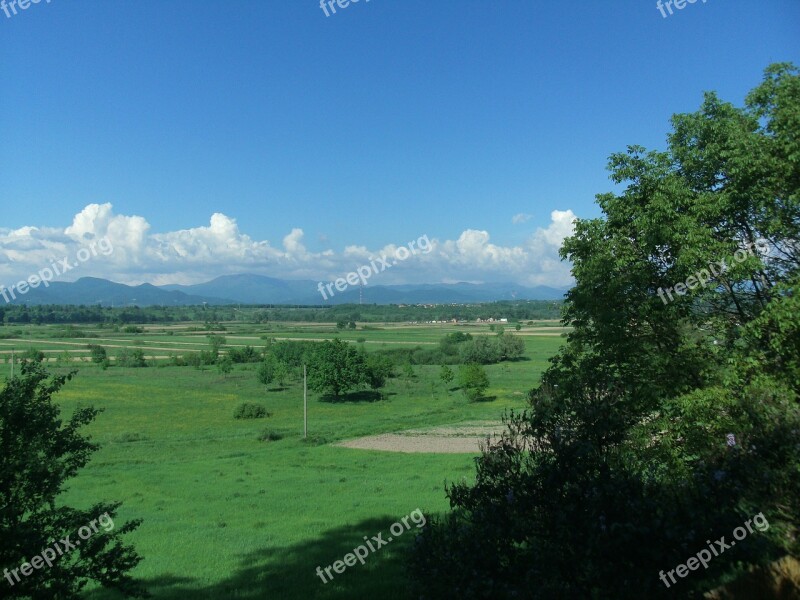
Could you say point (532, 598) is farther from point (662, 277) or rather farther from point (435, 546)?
point (662, 277)

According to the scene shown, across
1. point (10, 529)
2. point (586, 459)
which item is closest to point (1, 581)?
point (10, 529)

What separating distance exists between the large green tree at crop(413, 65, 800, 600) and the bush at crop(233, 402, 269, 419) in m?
49.4

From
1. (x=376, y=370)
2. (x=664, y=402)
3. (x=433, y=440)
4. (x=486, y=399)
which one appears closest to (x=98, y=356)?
(x=376, y=370)

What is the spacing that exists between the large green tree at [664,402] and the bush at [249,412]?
162ft

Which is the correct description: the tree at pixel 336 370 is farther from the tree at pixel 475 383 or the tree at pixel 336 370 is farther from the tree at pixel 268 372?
the tree at pixel 475 383

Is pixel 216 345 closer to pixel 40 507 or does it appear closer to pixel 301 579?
pixel 301 579

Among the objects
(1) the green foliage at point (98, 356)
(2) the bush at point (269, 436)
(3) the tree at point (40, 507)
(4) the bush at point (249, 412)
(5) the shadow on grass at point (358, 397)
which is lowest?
(5) the shadow on grass at point (358, 397)

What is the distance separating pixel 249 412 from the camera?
59.8 meters

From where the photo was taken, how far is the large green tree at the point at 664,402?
15.2ft

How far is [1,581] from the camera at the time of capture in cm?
709

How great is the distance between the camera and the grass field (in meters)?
13.4

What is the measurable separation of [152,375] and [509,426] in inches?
3889

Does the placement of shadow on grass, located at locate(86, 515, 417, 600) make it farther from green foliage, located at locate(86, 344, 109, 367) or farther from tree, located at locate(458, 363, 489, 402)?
green foliage, located at locate(86, 344, 109, 367)

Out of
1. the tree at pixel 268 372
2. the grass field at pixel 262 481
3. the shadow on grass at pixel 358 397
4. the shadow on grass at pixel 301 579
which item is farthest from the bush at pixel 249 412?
the shadow on grass at pixel 301 579
